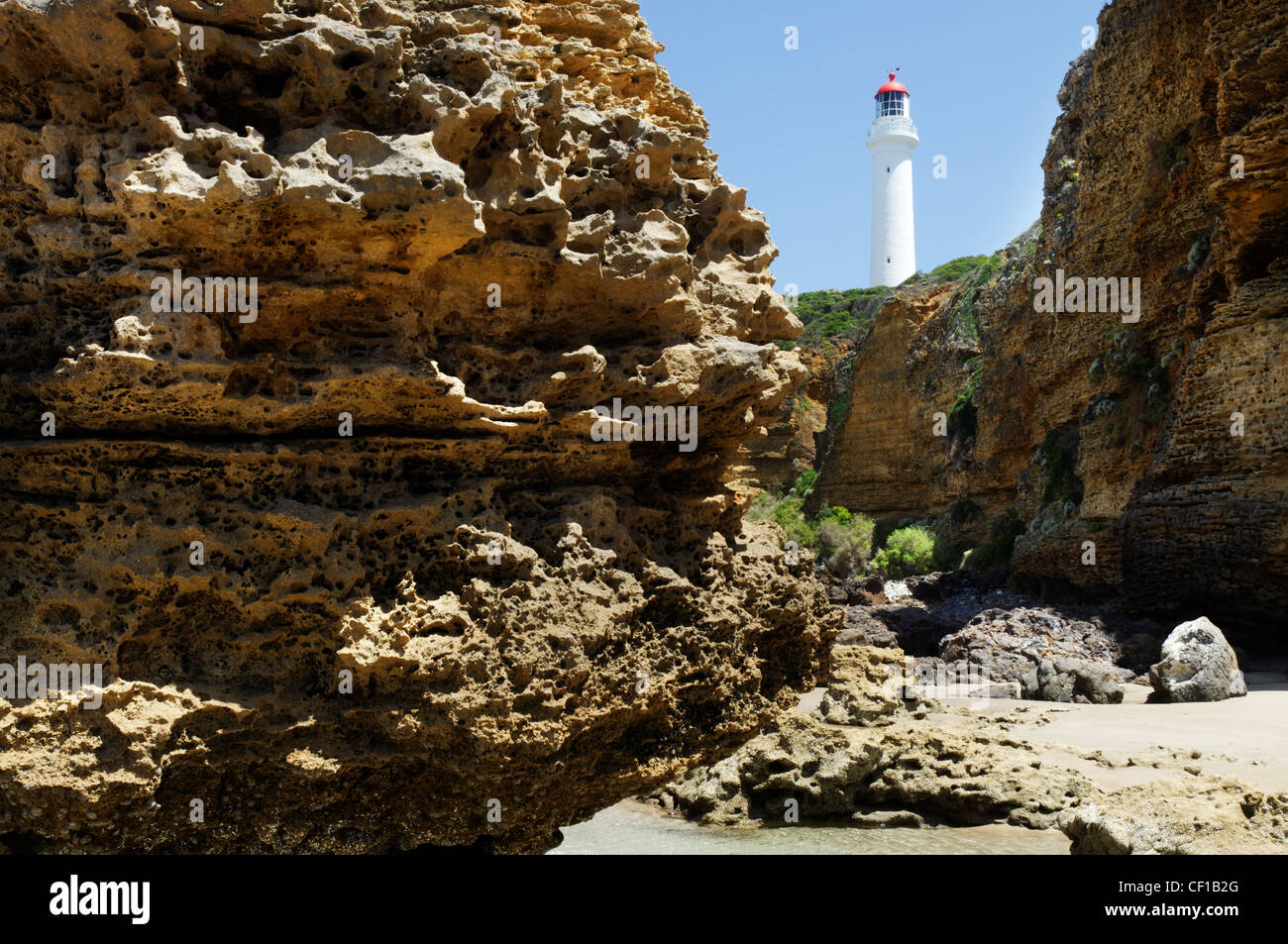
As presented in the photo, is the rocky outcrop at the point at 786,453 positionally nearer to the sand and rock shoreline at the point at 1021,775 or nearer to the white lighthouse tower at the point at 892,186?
the white lighthouse tower at the point at 892,186

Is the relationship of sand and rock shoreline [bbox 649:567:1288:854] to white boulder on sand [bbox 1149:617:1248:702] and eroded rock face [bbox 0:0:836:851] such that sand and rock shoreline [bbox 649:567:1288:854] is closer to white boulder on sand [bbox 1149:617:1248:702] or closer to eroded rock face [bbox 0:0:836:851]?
white boulder on sand [bbox 1149:617:1248:702]

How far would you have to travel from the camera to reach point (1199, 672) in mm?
11500

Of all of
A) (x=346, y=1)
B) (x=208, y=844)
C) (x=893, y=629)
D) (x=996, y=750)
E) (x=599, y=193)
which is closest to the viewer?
(x=208, y=844)

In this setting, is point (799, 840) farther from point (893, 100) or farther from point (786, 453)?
point (893, 100)

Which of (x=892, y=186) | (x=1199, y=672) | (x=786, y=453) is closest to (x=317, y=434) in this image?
(x=1199, y=672)

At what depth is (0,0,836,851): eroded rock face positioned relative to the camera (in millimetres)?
4883

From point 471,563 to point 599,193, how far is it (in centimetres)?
233

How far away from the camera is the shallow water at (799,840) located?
7.58 metres

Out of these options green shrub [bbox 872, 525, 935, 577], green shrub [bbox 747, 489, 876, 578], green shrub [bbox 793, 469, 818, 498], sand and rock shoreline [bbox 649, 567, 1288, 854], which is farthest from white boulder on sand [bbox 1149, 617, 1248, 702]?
green shrub [bbox 793, 469, 818, 498]

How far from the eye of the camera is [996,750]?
9031mm

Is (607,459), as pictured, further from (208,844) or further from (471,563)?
(208,844)

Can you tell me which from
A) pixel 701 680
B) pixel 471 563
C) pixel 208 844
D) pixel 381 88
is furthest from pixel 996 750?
pixel 381 88

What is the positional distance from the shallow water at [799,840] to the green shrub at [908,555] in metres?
25.3

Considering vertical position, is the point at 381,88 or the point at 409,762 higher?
the point at 381,88
